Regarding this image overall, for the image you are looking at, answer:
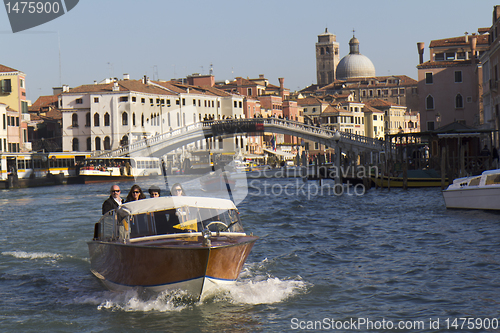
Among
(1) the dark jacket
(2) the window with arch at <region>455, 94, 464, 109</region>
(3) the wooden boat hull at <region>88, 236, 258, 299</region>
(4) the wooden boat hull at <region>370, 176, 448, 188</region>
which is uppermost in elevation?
(2) the window with arch at <region>455, 94, 464, 109</region>

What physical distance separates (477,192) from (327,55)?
117 metres

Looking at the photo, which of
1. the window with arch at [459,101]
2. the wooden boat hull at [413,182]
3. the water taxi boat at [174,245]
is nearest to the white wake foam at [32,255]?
the water taxi boat at [174,245]

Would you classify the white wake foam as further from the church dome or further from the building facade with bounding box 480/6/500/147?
the church dome

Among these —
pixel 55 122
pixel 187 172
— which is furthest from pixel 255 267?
pixel 55 122

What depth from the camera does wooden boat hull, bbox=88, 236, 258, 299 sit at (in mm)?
7766

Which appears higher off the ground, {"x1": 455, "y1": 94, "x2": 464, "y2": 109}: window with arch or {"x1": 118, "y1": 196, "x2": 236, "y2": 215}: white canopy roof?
{"x1": 455, "y1": 94, "x2": 464, "y2": 109}: window with arch

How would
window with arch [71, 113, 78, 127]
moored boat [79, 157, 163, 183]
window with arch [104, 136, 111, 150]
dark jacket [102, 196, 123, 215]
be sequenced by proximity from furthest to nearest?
window with arch [71, 113, 78, 127] < window with arch [104, 136, 111, 150] < moored boat [79, 157, 163, 183] < dark jacket [102, 196, 123, 215]

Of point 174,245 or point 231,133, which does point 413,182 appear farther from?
point 231,133

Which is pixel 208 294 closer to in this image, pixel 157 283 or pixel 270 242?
pixel 157 283

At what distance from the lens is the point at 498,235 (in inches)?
525

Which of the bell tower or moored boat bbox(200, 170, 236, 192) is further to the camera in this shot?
the bell tower

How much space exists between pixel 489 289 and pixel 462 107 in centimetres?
4061

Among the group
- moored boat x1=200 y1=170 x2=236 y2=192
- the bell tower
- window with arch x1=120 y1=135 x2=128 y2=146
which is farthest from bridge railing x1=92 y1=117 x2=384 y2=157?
the bell tower

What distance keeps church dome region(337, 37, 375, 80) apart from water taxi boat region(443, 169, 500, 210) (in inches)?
3845
